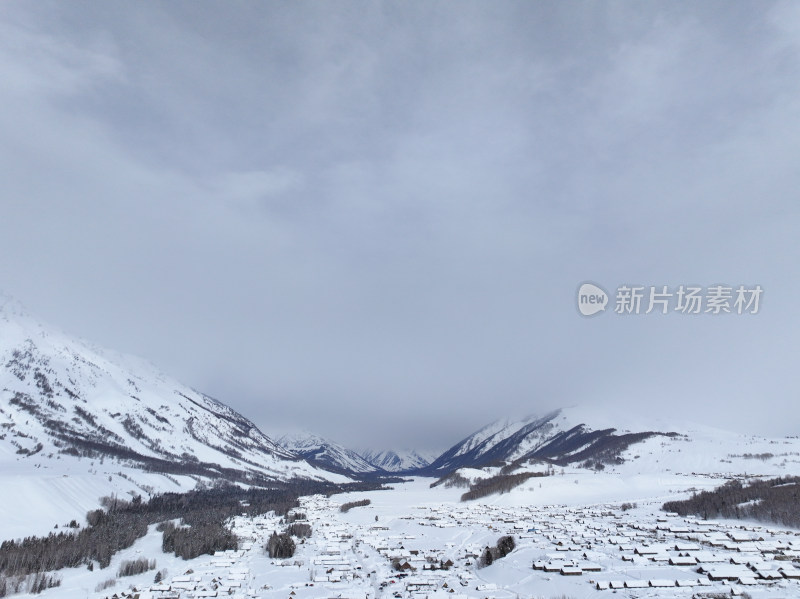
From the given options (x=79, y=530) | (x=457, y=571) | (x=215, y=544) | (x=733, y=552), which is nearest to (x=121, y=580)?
(x=215, y=544)

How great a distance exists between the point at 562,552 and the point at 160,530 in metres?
94.0

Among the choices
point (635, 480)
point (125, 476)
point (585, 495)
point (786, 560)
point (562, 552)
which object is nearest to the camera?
point (786, 560)

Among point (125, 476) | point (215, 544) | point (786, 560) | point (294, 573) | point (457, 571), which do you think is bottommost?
point (125, 476)

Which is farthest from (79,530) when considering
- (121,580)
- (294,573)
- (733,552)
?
(733,552)

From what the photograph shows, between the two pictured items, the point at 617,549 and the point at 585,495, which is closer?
the point at 617,549

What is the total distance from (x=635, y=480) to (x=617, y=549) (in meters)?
147

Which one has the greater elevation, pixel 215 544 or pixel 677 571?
pixel 677 571

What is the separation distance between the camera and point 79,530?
95000 mm

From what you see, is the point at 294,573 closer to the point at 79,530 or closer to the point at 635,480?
the point at 79,530

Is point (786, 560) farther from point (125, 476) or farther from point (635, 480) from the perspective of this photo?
point (125, 476)

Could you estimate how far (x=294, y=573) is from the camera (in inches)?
2217

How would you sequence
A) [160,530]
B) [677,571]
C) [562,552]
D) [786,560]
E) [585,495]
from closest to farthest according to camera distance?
A: [677,571], [786,560], [562,552], [160,530], [585,495]

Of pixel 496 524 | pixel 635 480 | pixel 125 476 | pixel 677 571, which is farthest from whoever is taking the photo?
pixel 125 476

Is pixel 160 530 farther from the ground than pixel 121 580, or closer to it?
closer to it
